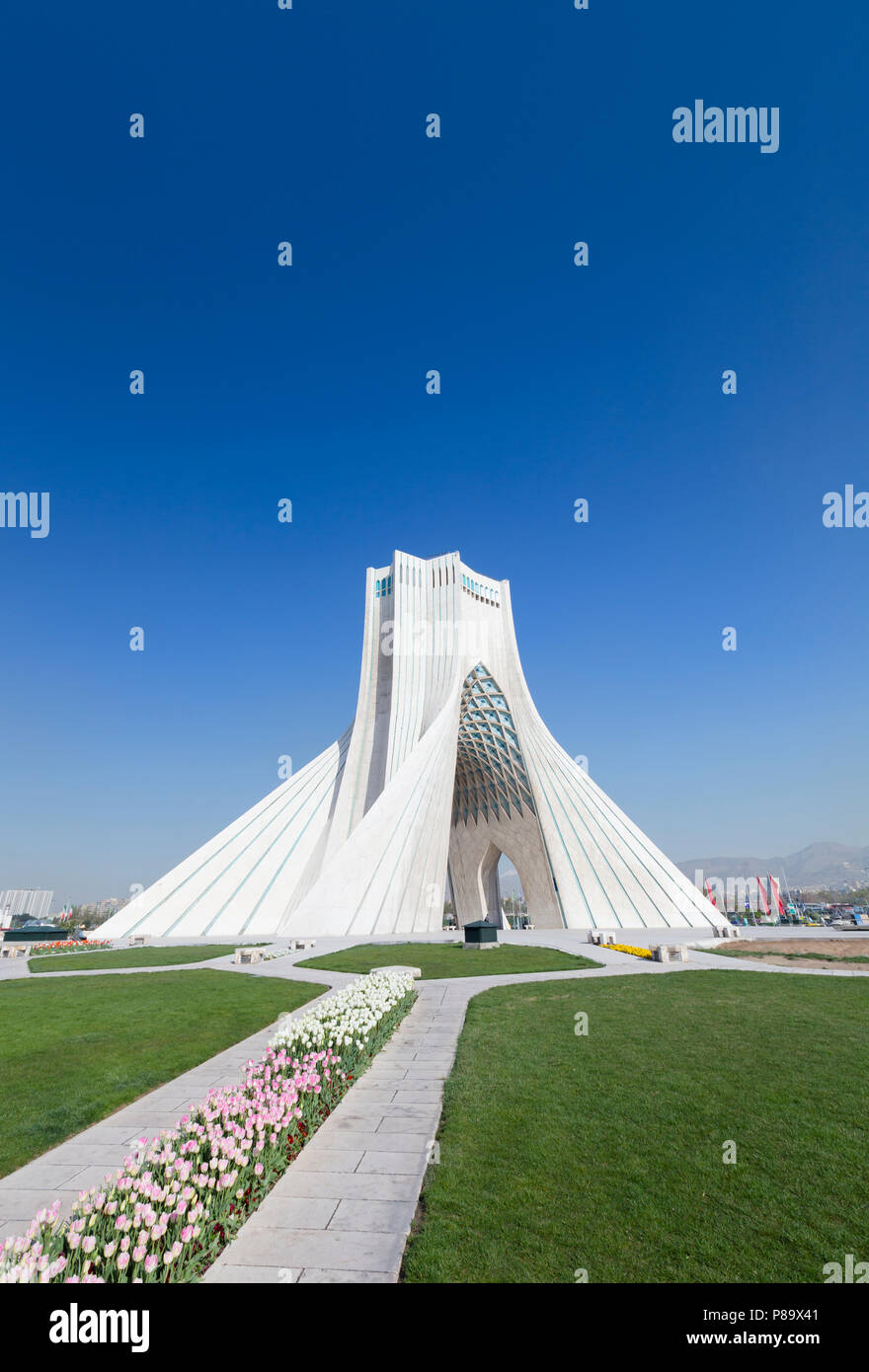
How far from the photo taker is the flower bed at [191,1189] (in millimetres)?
3084

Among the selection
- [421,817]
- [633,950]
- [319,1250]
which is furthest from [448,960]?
[319,1250]

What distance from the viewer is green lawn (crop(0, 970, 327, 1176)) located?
5789 mm

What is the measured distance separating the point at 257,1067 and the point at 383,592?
31414 mm

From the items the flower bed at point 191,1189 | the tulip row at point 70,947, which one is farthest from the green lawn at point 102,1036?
the tulip row at point 70,947

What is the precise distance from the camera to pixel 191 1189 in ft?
12.1

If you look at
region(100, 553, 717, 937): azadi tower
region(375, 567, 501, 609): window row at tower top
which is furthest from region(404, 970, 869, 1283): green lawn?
region(375, 567, 501, 609): window row at tower top

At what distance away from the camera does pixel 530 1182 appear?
4.32 m

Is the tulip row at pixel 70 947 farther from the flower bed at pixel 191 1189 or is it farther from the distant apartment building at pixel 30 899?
the distant apartment building at pixel 30 899

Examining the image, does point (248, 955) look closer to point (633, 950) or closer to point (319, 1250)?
point (633, 950)

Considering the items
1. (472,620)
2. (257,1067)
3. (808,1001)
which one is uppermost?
(472,620)

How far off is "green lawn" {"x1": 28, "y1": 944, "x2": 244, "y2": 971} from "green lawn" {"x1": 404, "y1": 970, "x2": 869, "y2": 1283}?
1141 cm

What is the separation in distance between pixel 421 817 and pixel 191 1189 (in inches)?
887
